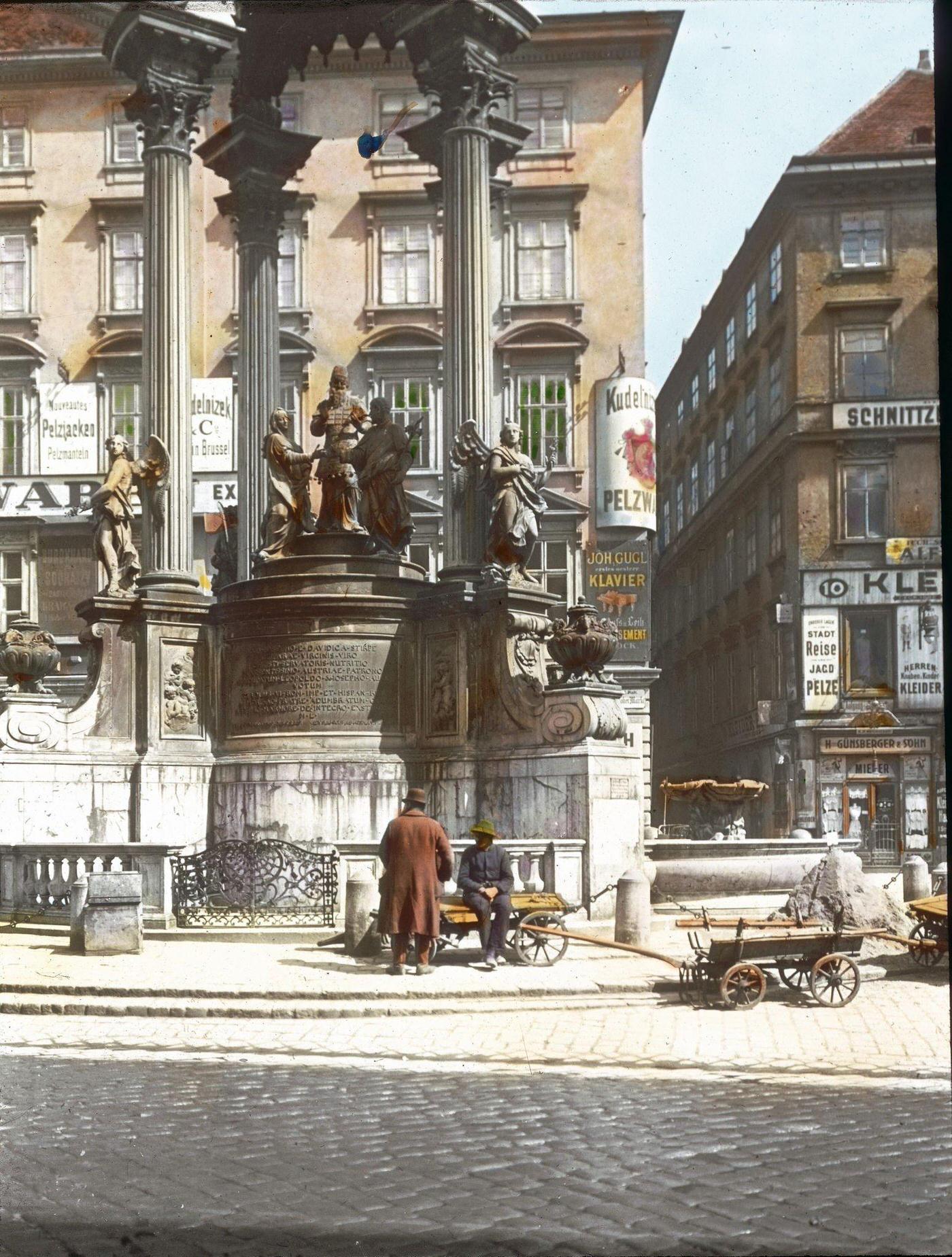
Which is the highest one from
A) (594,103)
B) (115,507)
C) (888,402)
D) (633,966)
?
(594,103)

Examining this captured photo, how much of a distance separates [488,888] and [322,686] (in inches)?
314

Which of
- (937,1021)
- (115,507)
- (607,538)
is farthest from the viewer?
(607,538)

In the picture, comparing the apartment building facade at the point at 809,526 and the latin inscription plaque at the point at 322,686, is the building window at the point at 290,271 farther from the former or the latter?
the latin inscription plaque at the point at 322,686

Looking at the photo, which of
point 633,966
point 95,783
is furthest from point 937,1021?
point 95,783

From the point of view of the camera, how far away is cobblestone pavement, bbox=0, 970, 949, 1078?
39.5 ft

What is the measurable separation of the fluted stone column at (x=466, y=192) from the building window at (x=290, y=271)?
21.0 metres

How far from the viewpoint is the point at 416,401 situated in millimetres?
47281

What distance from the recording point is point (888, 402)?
109 ft

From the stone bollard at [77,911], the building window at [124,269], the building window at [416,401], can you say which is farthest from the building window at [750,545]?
the stone bollard at [77,911]

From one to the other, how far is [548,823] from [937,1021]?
996 centimetres

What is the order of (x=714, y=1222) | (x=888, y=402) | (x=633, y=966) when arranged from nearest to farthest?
(x=714, y=1222) < (x=633, y=966) < (x=888, y=402)

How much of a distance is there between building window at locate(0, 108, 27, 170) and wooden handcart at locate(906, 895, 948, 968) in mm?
30382

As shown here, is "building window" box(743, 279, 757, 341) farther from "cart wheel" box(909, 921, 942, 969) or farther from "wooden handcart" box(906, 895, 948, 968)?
"cart wheel" box(909, 921, 942, 969)

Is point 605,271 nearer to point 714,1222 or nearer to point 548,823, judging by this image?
point 548,823
